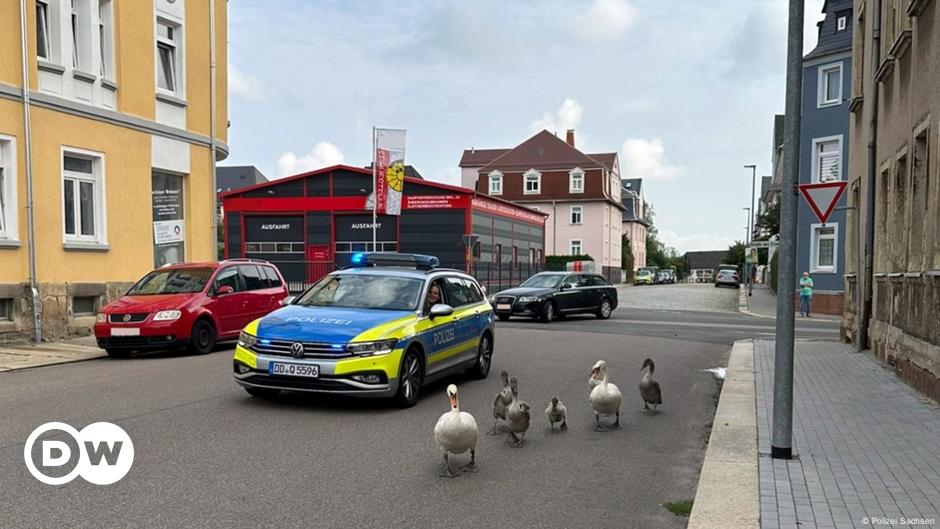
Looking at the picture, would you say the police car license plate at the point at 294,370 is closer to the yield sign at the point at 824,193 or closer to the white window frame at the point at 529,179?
the yield sign at the point at 824,193

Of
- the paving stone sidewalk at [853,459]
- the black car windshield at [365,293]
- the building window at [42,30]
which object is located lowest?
the paving stone sidewalk at [853,459]

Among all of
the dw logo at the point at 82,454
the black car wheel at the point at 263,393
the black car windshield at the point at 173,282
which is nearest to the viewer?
the dw logo at the point at 82,454

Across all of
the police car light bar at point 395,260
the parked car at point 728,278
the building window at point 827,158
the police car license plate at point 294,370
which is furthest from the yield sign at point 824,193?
the parked car at point 728,278

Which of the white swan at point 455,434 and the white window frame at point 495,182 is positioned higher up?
the white window frame at point 495,182

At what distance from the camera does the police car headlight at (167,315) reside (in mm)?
A: 12383

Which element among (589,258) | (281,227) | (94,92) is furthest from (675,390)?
(589,258)

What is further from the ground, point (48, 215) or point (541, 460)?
point (48, 215)

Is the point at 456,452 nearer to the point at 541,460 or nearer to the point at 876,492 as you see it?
the point at 541,460

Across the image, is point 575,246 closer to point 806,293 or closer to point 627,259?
point 627,259

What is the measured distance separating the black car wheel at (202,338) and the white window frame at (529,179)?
59.7 m

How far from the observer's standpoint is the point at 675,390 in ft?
33.2

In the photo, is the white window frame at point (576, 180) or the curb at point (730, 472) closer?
the curb at point (730, 472)

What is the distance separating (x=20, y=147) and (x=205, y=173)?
18.5ft

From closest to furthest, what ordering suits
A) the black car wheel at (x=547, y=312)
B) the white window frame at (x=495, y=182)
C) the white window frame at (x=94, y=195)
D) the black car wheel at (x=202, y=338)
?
the black car wheel at (x=202, y=338) → the white window frame at (x=94, y=195) → the black car wheel at (x=547, y=312) → the white window frame at (x=495, y=182)
